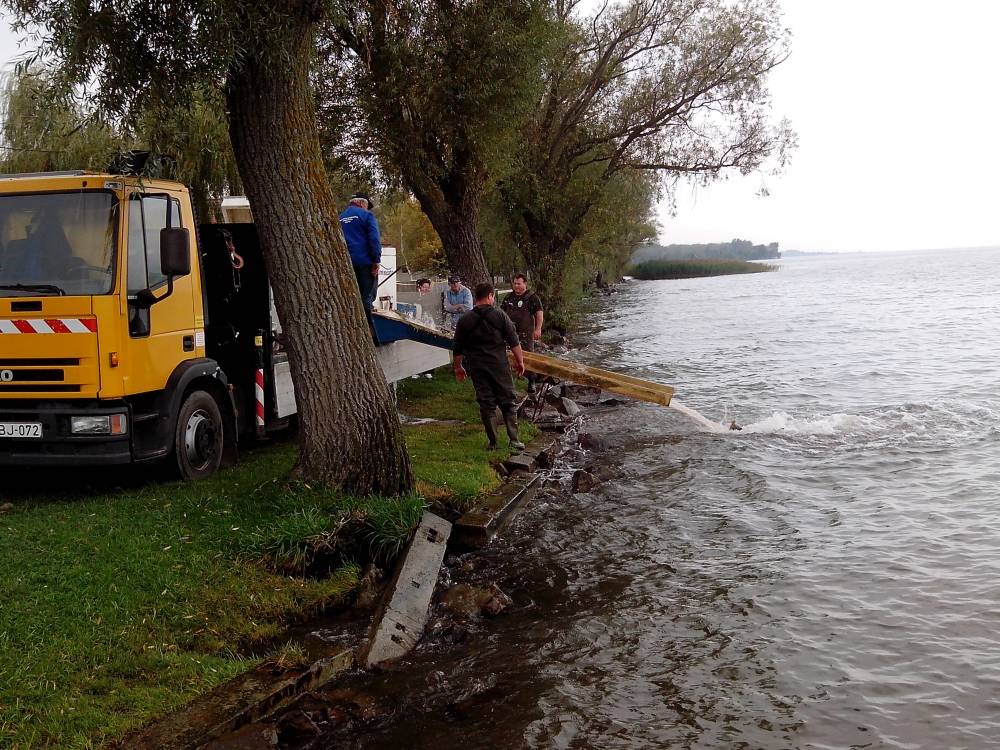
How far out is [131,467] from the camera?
29.9ft

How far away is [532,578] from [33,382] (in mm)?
5001

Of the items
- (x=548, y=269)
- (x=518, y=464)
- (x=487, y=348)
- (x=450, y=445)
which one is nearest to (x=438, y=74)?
(x=487, y=348)

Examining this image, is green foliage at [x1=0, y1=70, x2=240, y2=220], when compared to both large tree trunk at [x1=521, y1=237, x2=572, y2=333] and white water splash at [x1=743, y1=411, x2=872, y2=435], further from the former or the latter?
white water splash at [x1=743, y1=411, x2=872, y2=435]

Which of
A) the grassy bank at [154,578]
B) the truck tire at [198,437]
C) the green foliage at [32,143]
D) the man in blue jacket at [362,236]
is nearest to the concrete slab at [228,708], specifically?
the grassy bank at [154,578]

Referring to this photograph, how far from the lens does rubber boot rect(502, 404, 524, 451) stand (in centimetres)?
1128

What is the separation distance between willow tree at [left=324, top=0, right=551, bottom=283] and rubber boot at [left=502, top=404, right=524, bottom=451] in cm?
681

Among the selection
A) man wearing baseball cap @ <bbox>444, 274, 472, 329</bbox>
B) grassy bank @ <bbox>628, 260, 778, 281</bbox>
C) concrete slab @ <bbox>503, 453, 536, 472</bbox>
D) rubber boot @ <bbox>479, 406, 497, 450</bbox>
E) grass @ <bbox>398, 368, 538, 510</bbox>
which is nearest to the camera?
grass @ <bbox>398, 368, 538, 510</bbox>

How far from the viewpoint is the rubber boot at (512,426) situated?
1128cm

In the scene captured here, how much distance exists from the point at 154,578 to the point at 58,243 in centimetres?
358

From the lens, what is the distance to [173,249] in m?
7.83

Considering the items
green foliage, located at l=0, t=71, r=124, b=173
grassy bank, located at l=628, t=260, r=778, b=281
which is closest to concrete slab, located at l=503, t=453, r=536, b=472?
green foliage, located at l=0, t=71, r=124, b=173

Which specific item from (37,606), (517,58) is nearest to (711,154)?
(517,58)

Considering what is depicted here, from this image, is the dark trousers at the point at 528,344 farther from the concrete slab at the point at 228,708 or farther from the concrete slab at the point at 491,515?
the concrete slab at the point at 228,708

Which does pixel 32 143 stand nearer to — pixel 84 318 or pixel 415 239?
pixel 84 318
